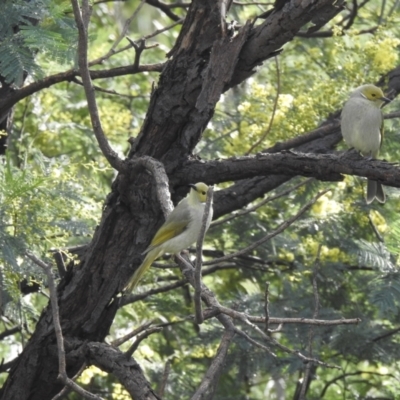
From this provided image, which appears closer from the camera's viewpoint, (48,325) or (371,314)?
(48,325)

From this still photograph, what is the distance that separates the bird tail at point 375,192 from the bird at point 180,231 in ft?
3.84

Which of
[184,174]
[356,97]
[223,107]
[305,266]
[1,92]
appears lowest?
[184,174]

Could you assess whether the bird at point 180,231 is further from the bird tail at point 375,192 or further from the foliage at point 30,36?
the bird tail at point 375,192

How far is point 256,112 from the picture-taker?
231 inches

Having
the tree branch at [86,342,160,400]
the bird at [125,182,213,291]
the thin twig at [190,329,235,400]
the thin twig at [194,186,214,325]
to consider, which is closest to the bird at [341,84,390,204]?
the bird at [125,182,213,291]

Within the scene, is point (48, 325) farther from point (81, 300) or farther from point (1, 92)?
point (1, 92)

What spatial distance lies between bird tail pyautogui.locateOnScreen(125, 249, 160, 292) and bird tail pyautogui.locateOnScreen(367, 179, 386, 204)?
1.41m

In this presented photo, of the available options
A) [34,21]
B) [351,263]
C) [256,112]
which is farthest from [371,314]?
[34,21]

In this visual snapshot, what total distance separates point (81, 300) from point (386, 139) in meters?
2.40

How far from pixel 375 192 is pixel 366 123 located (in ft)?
1.27

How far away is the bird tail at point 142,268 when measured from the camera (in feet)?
13.4

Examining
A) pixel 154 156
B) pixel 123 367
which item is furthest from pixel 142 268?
pixel 123 367

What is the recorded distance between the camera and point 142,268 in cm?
414

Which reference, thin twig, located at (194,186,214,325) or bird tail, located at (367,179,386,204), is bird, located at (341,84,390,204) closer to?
bird tail, located at (367,179,386,204)
